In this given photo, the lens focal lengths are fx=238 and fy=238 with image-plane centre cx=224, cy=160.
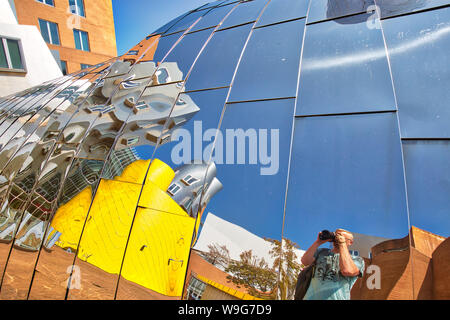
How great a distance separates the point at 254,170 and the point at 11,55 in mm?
12167

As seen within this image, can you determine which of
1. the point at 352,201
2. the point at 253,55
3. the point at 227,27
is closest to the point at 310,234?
the point at 352,201

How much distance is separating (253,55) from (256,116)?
1267 millimetres

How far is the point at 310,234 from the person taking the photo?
2422 millimetres

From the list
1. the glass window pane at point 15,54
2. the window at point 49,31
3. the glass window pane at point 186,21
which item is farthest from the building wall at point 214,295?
the window at point 49,31

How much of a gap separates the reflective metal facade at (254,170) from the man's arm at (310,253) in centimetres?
6

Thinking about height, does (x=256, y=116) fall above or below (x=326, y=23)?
below

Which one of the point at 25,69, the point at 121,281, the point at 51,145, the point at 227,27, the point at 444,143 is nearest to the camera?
the point at 444,143

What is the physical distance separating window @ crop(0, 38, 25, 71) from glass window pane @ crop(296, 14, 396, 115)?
1185 centimetres

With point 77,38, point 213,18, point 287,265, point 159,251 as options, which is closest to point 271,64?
point 213,18

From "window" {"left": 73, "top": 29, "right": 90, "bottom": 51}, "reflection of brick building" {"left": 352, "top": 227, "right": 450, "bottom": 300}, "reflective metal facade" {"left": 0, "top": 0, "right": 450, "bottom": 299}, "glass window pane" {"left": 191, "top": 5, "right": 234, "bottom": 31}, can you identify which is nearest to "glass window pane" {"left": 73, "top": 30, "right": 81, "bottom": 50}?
"window" {"left": 73, "top": 29, "right": 90, "bottom": 51}

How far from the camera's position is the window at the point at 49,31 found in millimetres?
25359

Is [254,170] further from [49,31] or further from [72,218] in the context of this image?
[49,31]

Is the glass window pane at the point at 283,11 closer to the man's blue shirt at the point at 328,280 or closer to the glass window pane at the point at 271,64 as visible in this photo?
the glass window pane at the point at 271,64

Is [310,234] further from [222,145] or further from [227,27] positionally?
[227,27]
